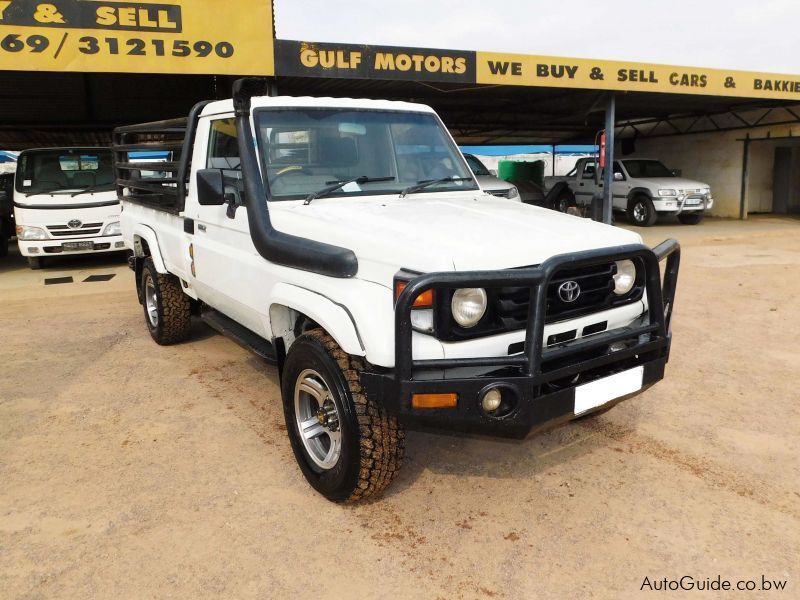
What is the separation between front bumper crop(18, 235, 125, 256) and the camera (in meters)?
9.77

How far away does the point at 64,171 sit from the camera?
404 inches

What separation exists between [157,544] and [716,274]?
8522 millimetres

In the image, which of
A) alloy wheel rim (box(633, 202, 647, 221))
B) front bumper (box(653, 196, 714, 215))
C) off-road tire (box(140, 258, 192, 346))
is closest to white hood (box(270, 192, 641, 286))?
off-road tire (box(140, 258, 192, 346))

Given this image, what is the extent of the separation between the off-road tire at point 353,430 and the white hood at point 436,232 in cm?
40

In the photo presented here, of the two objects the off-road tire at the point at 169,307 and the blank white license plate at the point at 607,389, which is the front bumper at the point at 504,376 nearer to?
the blank white license plate at the point at 607,389

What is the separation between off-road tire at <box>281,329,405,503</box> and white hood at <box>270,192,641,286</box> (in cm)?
40

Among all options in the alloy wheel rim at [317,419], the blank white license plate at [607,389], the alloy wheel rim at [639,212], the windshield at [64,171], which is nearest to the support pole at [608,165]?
the alloy wheel rim at [639,212]

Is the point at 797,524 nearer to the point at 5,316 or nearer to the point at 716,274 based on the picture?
the point at 716,274

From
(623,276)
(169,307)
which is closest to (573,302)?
(623,276)

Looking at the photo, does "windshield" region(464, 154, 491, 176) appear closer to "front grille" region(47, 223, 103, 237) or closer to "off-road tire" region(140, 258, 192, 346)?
"front grille" region(47, 223, 103, 237)

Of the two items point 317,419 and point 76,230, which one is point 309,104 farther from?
point 76,230

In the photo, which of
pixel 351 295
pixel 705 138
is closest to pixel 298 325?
pixel 351 295

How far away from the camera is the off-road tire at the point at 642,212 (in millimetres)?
15281

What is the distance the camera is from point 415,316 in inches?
104
